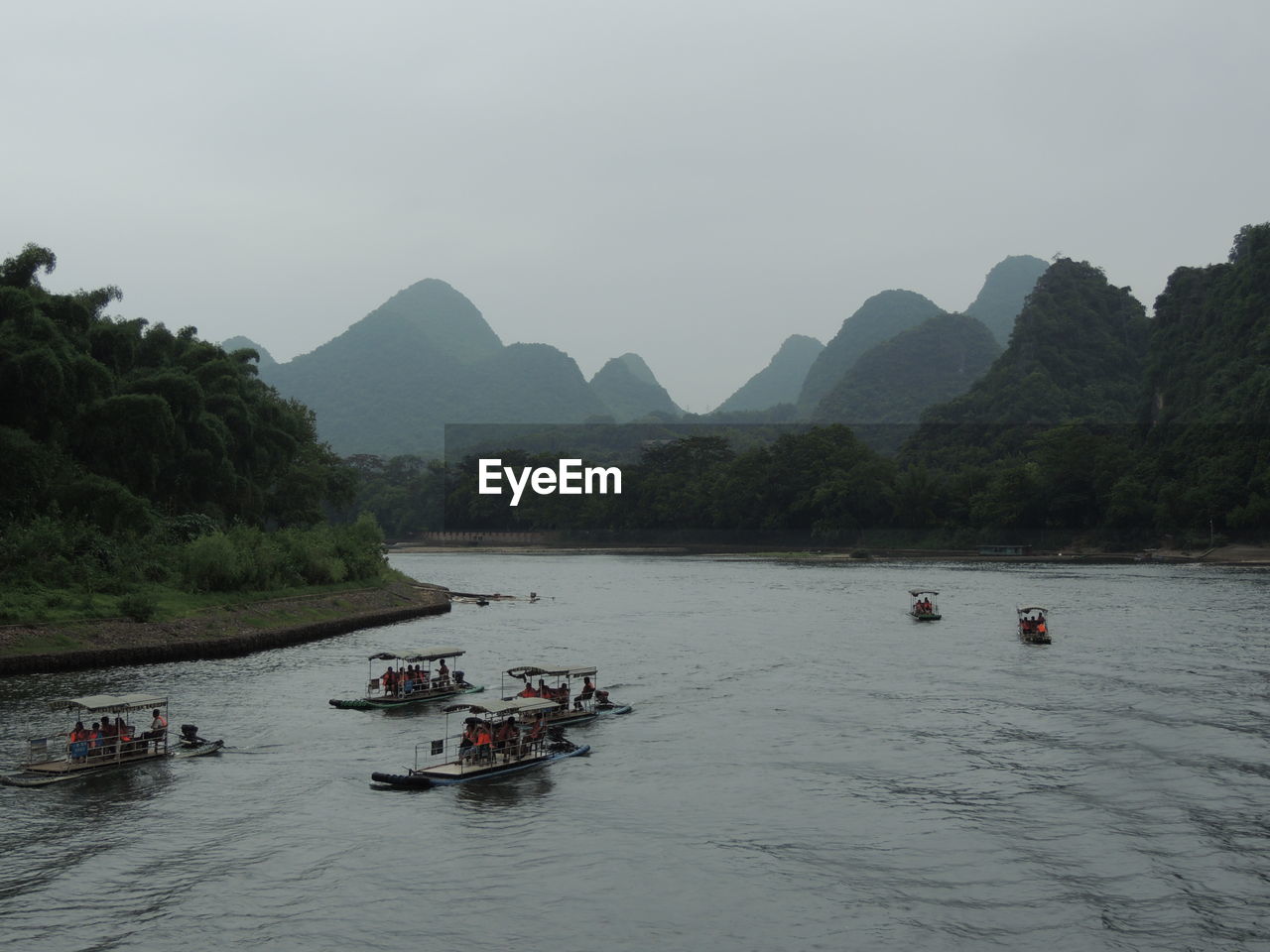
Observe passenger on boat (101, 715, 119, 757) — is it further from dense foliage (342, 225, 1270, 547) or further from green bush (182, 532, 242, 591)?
dense foliage (342, 225, 1270, 547)

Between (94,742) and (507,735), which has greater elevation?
(94,742)

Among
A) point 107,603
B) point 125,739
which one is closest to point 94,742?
point 125,739

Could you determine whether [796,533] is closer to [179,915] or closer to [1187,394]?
[1187,394]

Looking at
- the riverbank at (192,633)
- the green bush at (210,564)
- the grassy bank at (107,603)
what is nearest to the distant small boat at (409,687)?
the riverbank at (192,633)

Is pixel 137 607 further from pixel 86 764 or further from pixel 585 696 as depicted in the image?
pixel 585 696

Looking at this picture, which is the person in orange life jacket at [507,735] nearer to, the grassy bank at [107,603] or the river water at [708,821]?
the river water at [708,821]

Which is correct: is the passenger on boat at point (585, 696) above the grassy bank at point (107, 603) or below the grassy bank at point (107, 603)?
below
